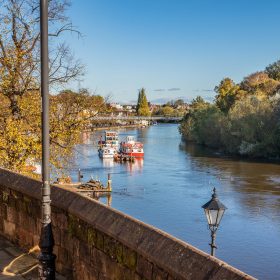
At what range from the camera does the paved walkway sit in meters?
6.38

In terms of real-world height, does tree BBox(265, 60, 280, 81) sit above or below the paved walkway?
above

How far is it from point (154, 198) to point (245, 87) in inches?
2844

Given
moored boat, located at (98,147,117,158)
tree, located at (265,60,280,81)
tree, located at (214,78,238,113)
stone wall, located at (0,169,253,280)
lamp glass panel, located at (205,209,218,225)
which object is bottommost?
moored boat, located at (98,147,117,158)

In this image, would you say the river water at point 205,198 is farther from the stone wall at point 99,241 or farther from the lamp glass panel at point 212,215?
the stone wall at point 99,241

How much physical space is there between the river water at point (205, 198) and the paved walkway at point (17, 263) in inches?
A: 366

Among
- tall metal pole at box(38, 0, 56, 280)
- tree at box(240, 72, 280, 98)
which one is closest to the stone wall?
tall metal pole at box(38, 0, 56, 280)

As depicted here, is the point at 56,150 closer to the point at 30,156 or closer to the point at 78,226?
the point at 30,156

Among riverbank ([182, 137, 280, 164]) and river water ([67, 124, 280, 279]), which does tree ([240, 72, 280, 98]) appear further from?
river water ([67, 124, 280, 279])

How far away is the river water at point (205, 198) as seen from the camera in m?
25.5

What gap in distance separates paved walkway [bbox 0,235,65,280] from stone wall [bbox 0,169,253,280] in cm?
14

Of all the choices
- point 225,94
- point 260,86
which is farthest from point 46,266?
point 225,94

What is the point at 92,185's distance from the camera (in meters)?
44.3

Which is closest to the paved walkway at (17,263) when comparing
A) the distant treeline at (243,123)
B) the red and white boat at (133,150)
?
the red and white boat at (133,150)

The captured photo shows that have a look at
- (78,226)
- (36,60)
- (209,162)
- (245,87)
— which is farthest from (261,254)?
(245,87)
